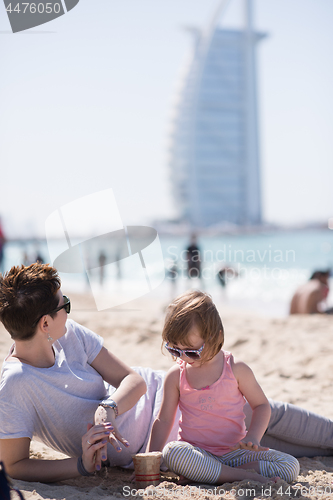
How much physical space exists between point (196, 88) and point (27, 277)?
65.6 m

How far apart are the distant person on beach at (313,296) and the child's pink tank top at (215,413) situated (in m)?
4.35

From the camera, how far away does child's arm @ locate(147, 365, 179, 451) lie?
1581 millimetres

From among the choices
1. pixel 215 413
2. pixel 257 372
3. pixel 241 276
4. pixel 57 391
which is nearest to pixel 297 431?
pixel 215 413

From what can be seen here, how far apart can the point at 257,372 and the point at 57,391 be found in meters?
2.18

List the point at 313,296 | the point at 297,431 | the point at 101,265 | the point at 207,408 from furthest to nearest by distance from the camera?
the point at 101,265 < the point at 313,296 < the point at 297,431 < the point at 207,408

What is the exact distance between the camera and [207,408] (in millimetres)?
1574

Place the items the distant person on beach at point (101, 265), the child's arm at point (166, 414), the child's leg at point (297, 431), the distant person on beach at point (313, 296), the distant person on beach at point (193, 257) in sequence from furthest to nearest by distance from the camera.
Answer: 1. the distant person on beach at point (101, 265)
2. the distant person on beach at point (193, 257)
3. the distant person on beach at point (313, 296)
4. the child's leg at point (297, 431)
5. the child's arm at point (166, 414)

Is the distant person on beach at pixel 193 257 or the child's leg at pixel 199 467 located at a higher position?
the child's leg at pixel 199 467

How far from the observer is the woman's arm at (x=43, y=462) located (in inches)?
53.6

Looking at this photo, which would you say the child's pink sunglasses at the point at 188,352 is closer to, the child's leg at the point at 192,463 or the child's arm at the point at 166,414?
the child's arm at the point at 166,414

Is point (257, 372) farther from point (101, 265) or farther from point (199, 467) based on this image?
point (101, 265)

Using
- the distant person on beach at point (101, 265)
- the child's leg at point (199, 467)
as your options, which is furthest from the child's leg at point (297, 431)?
the distant person on beach at point (101, 265)

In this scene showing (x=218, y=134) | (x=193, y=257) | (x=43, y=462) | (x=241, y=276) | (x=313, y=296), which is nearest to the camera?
(x=43, y=462)

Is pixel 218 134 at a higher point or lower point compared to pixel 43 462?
lower
